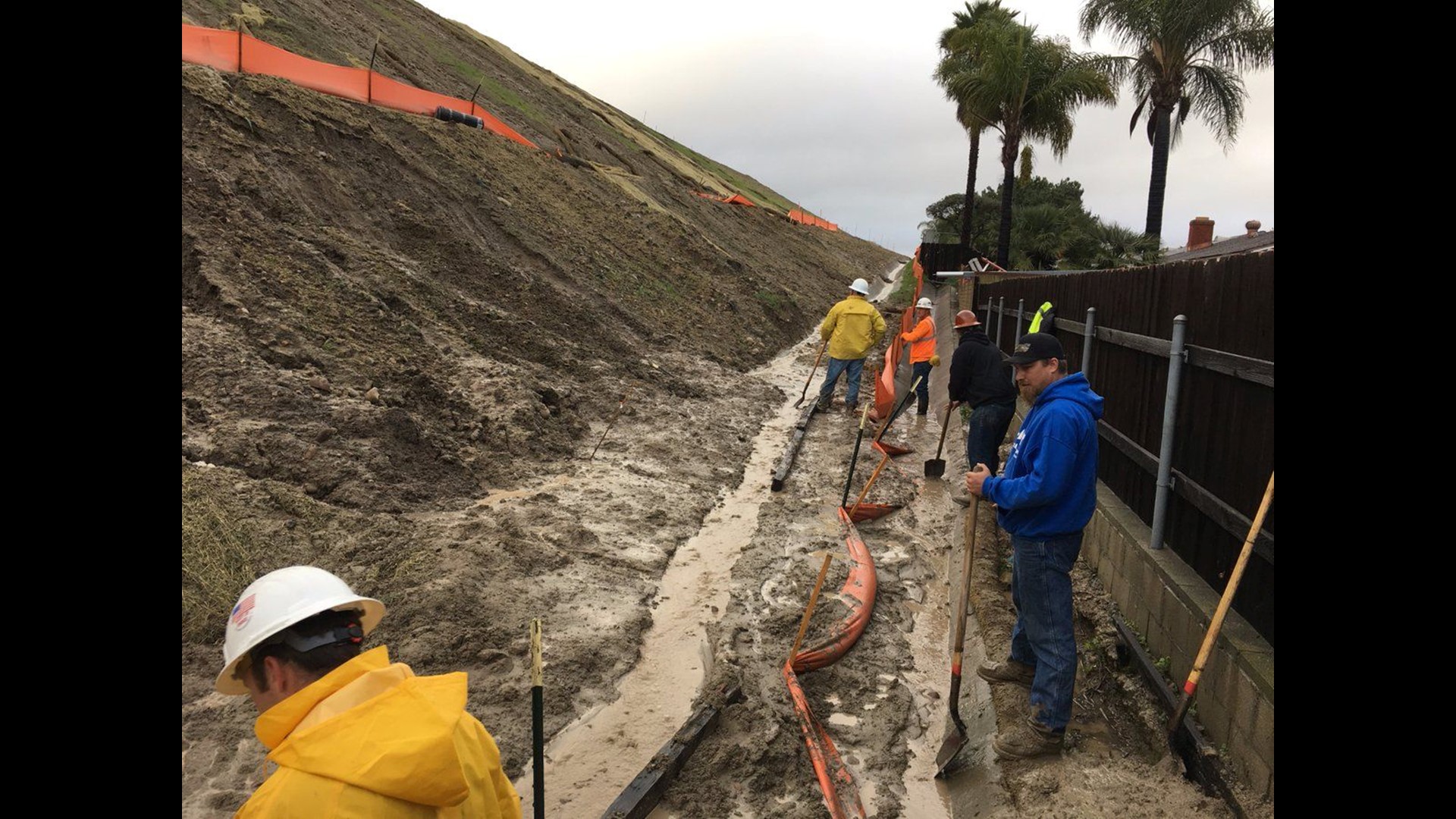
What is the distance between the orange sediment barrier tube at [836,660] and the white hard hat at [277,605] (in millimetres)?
2802

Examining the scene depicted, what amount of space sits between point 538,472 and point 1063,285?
639cm

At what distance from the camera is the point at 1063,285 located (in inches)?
376

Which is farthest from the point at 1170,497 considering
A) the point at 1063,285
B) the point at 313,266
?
the point at 313,266

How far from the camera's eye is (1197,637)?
403 centimetres

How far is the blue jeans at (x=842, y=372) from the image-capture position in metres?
12.5

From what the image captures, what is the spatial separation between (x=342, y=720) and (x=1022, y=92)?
89.0ft

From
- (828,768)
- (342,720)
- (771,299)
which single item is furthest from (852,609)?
(771,299)

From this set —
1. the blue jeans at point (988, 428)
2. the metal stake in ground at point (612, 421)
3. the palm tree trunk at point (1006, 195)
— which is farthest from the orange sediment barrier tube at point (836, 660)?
the palm tree trunk at point (1006, 195)

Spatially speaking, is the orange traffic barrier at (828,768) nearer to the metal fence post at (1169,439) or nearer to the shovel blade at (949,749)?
the shovel blade at (949,749)

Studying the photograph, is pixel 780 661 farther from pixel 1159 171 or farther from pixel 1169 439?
pixel 1159 171

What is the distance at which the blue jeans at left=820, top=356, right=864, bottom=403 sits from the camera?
41.1 ft
